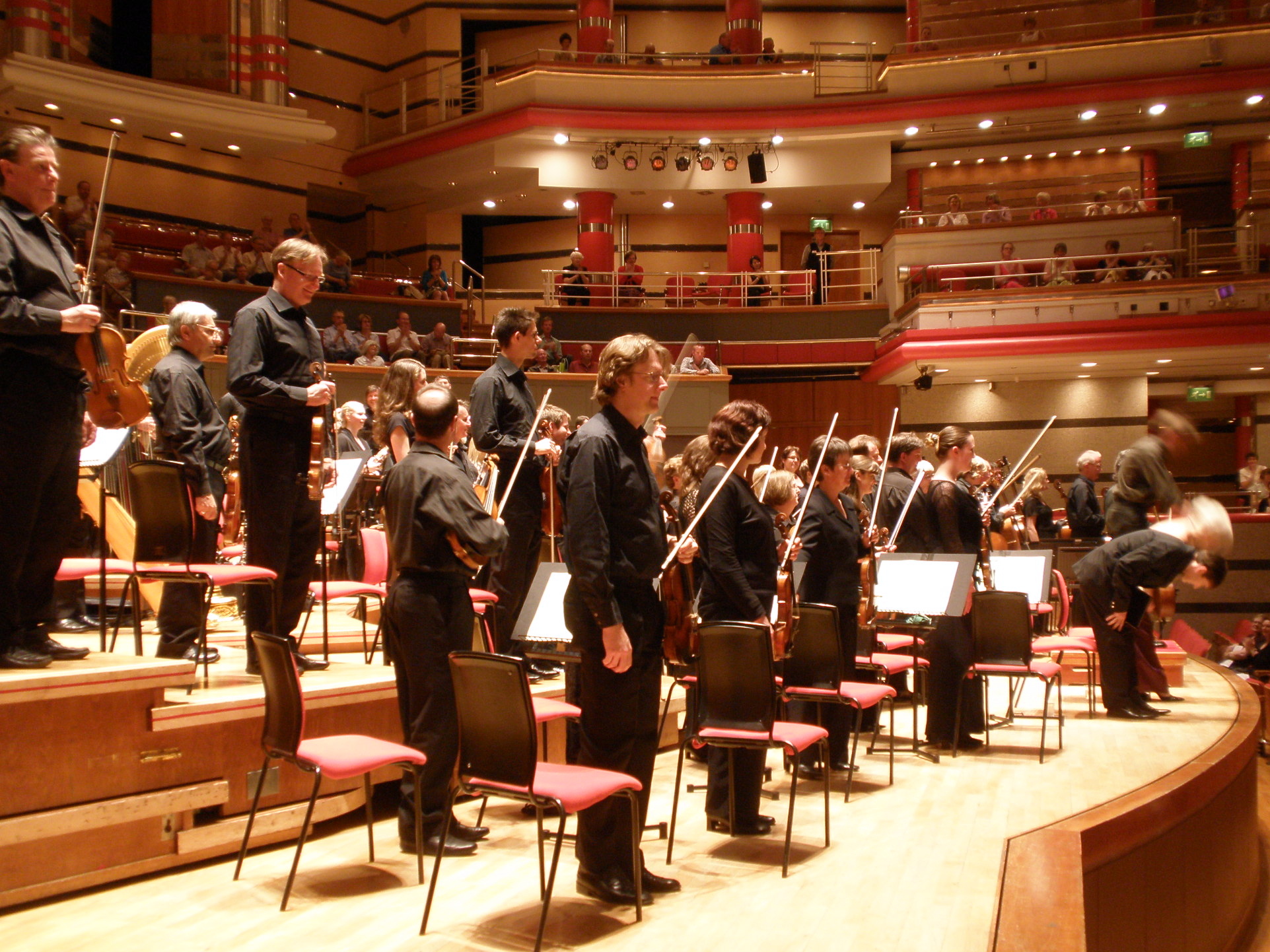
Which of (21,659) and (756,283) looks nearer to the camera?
(21,659)

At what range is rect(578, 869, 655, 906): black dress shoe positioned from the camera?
124 inches

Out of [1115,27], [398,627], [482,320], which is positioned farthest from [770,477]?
[1115,27]

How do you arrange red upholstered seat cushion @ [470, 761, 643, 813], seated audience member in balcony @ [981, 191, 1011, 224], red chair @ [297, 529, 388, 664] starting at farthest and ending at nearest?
seated audience member in balcony @ [981, 191, 1011, 224]
red chair @ [297, 529, 388, 664]
red upholstered seat cushion @ [470, 761, 643, 813]

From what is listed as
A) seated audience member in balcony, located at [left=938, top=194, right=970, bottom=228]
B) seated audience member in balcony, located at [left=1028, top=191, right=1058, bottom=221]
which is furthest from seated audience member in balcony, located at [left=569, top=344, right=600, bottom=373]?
seated audience member in balcony, located at [left=1028, top=191, right=1058, bottom=221]

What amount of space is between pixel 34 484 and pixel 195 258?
33.8 ft

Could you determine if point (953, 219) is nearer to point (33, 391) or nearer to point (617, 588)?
point (617, 588)

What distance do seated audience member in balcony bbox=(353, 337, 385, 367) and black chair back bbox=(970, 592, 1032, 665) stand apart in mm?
7657

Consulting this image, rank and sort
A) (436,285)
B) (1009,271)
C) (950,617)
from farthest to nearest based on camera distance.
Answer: (436,285)
(1009,271)
(950,617)

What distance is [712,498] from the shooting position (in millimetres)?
3553

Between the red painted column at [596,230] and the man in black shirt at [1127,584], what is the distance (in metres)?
11.3

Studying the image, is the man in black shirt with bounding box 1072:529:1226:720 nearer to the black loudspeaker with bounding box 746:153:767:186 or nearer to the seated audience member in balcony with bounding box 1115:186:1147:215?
the seated audience member in balcony with bounding box 1115:186:1147:215

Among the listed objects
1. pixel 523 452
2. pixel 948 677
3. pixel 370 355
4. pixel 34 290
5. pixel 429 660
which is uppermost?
pixel 370 355

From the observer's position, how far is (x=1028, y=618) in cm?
543

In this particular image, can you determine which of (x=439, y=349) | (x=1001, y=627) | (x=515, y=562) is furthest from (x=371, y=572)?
(x=439, y=349)
